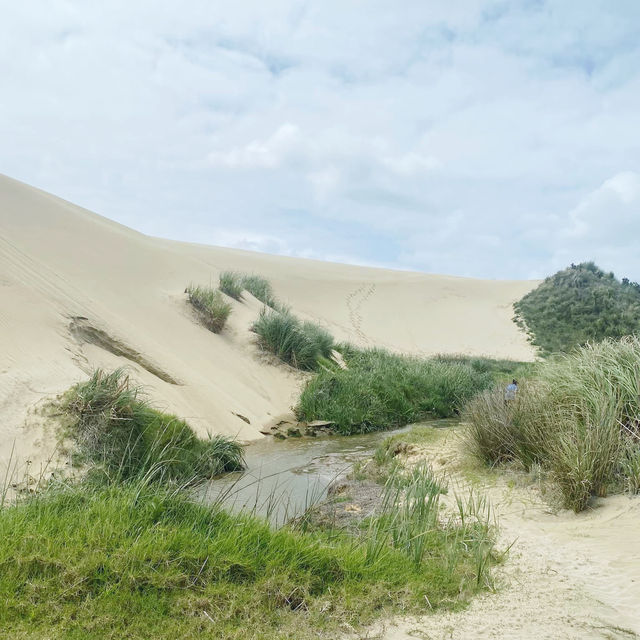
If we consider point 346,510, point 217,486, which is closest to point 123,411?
point 217,486

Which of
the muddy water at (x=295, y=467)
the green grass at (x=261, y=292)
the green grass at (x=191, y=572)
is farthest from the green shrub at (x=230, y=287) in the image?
the green grass at (x=191, y=572)

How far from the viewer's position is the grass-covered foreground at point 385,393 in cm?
1312

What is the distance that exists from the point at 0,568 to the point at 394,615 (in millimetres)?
2356

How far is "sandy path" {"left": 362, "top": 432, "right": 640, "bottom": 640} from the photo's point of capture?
3.81m

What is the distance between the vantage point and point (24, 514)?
4.26m

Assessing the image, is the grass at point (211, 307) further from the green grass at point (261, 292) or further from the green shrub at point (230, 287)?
the green grass at point (261, 292)

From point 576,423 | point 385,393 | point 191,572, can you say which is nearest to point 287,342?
point 385,393

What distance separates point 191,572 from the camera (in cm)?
396

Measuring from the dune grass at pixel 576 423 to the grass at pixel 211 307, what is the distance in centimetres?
854

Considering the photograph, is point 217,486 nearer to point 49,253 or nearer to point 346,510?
point 346,510

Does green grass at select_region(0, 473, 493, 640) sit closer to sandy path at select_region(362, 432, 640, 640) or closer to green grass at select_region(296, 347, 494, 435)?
sandy path at select_region(362, 432, 640, 640)

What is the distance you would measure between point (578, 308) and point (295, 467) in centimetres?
2848

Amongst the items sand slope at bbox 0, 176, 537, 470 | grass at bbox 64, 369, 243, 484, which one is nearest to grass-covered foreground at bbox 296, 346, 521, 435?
sand slope at bbox 0, 176, 537, 470

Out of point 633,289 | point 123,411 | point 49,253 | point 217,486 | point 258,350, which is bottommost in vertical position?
point 217,486
